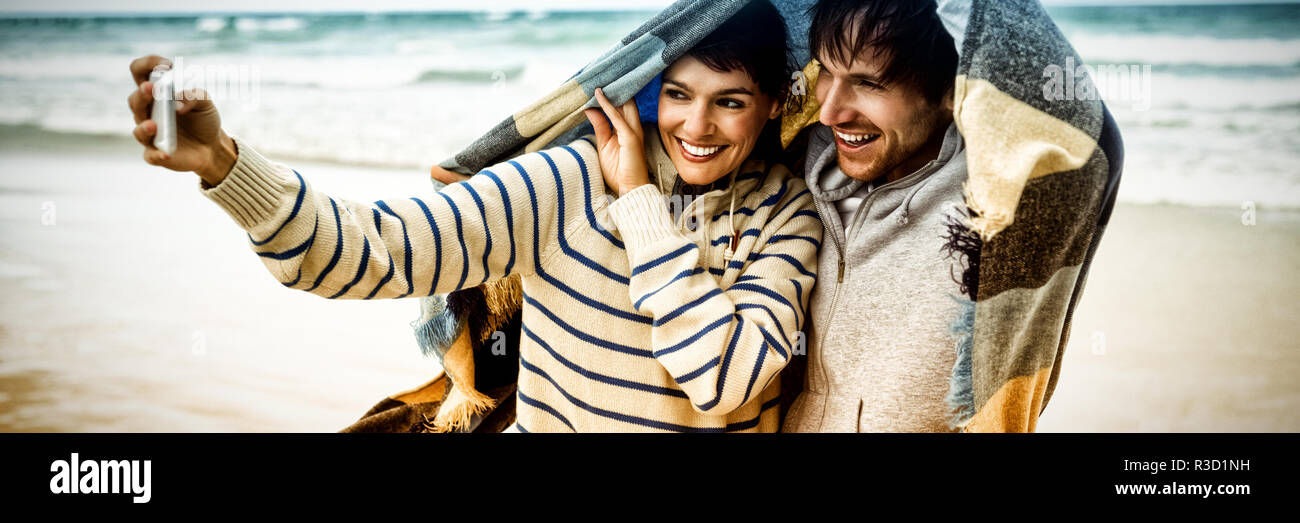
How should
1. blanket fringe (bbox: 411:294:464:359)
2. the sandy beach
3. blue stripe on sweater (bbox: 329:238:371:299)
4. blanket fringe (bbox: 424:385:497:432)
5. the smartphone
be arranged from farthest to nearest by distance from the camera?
the sandy beach < blanket fringe (bbox: 424:385:497:432) < blanket fringe (bbox: 411:294:464:359) < blue stripe on sweater (bbox: 329:238:371:299) < the smartphone

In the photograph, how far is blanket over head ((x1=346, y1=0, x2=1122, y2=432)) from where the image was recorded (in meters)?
1.40

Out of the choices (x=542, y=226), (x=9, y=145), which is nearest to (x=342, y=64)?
(x=9, y=145)

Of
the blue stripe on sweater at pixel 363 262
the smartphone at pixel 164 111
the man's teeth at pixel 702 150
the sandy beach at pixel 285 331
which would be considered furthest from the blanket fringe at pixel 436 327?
the sandy beach at pixel 285 331

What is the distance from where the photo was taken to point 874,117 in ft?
5.38

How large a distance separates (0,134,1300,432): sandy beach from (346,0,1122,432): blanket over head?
1.86 metres

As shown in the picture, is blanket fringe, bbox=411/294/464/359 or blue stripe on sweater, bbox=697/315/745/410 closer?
blue stripe on sweater, bbox=697/315/745/410

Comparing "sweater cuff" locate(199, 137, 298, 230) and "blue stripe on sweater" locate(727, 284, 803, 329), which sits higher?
"sweater cuff" locate(199, 137, 298, 230)

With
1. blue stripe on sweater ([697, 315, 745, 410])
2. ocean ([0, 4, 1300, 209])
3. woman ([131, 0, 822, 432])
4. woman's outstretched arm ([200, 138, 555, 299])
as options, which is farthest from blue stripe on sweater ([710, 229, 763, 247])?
ocean ([0, 4, 1300, 209])

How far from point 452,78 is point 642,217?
7.34 metres

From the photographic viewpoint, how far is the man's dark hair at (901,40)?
1604 mm

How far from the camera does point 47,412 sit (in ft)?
9.98

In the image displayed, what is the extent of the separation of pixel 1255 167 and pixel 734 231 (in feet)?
18.4

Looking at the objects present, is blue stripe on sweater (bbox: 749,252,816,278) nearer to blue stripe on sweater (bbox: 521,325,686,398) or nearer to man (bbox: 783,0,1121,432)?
man (bbox: 783,0,1121,432)

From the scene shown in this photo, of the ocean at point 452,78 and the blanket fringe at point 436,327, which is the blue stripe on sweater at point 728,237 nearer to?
the blanket fringe at point 436,327
